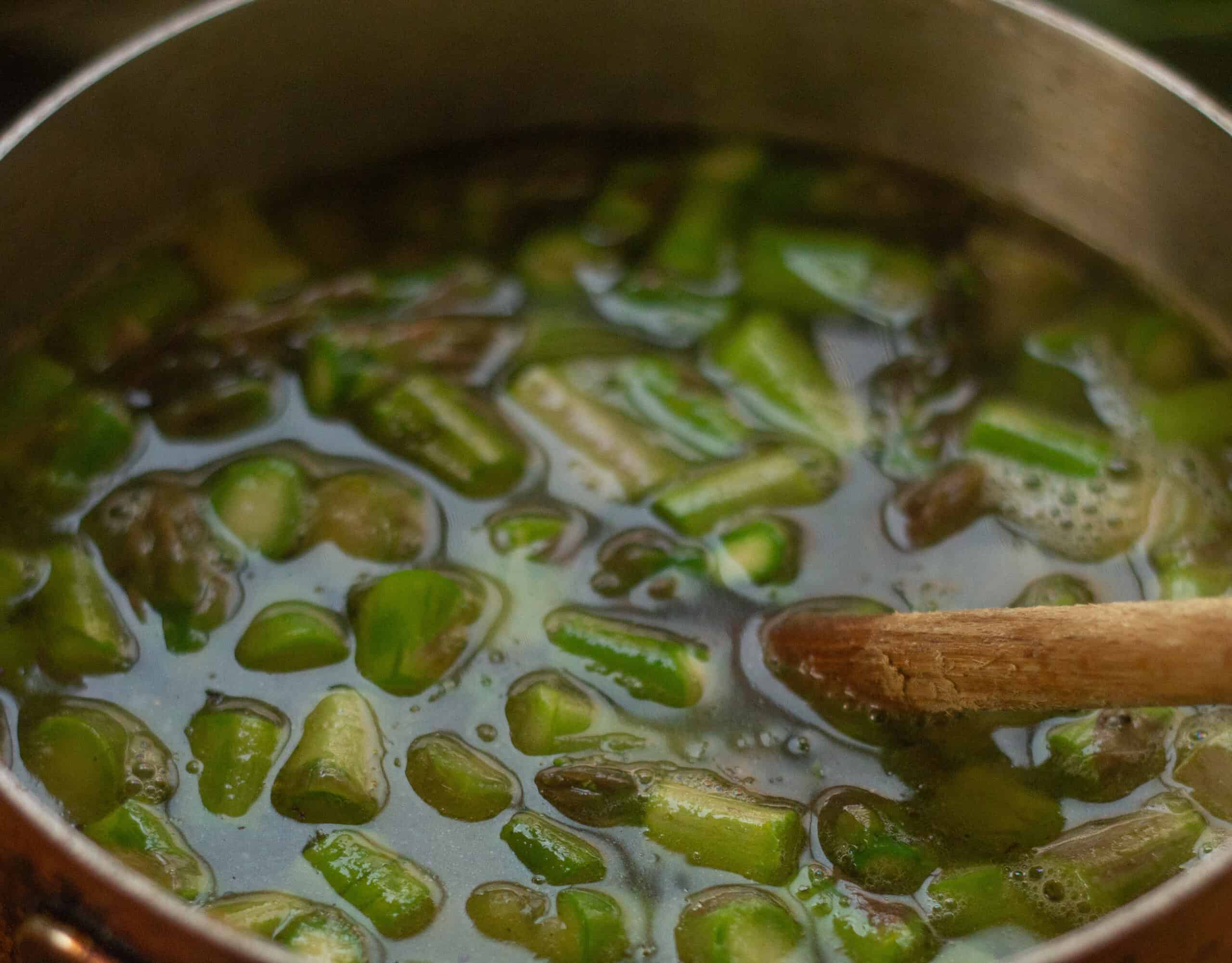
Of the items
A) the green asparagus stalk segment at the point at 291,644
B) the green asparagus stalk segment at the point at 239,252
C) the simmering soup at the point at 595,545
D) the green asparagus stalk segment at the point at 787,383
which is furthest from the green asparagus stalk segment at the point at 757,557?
the green asparagus stalk segment at the point at 239,252

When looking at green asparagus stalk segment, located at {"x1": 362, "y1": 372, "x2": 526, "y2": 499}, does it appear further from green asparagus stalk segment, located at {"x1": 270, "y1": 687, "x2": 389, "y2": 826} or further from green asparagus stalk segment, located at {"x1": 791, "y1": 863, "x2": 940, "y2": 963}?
green asparagus stalk segment, located at {"x1": 791, "y1": 863, "x2": 940, "y2": 963}

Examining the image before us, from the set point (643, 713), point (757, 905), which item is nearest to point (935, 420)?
point (643, 713)

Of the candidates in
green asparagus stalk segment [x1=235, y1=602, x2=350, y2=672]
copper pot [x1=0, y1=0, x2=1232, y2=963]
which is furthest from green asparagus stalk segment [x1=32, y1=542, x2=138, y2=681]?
copper pot [x1=0, y1=0, x2=1232, y2=963]

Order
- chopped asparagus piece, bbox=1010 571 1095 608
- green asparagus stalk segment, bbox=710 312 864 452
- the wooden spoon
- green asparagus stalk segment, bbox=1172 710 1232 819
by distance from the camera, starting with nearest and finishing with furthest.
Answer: the wooden spoon
green asparagus stalk segment, bbox=1172 710 1232 819
chopped asparagus piece, bbox=1010 571 1095 608
green asparagus stalk segment, bbox=710 312 864 452

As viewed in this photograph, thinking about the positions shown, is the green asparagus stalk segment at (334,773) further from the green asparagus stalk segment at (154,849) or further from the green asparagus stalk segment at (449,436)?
the green asparagus stalk segment at (449,436)

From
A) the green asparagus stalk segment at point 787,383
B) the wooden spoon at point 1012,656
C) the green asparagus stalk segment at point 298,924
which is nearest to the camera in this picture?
the wooden spoon at point 1012,656

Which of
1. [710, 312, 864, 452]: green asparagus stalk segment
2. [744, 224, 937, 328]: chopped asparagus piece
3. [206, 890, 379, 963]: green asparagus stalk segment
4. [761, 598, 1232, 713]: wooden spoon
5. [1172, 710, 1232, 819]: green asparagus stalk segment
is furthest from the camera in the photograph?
[744, 224, 937, 328]: chopped asparagus piece

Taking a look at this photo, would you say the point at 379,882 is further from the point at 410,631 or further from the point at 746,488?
the point at 746,488
